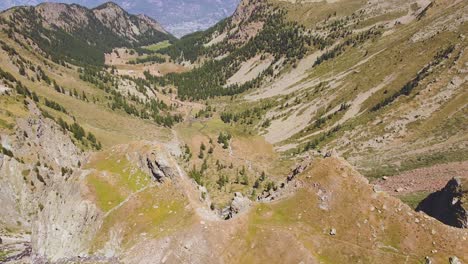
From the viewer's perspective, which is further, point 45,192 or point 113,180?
point 45,192

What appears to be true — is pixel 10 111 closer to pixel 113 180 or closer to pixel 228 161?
pixel 228 161

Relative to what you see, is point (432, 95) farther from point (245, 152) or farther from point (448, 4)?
point (448, 4)

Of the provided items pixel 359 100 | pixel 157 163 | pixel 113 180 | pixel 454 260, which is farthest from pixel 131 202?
pixel 359 100

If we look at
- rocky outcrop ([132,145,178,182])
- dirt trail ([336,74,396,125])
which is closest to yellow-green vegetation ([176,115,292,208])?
rocky outcrop ([132,145,178,182])

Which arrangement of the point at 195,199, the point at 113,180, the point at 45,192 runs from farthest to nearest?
the point at 45,192
the point at 113,180
the point at 195,199

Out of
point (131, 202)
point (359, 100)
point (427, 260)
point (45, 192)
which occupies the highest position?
point (131, 202)

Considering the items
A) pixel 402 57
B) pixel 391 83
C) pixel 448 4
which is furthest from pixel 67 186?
pixel 448 4
